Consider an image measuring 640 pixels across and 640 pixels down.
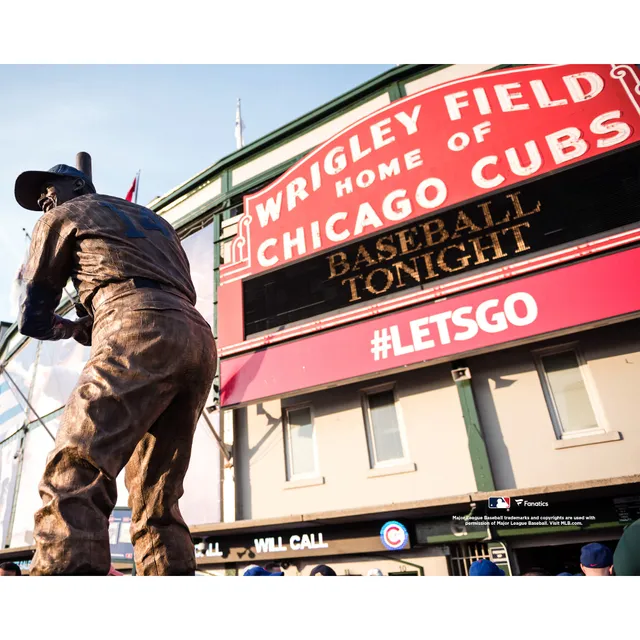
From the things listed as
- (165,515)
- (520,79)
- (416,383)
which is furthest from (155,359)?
(520,79)

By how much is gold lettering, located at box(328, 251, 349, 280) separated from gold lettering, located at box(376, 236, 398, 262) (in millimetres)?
655

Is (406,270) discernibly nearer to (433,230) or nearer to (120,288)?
(433,230)

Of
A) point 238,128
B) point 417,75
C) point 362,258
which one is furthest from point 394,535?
point 238,128

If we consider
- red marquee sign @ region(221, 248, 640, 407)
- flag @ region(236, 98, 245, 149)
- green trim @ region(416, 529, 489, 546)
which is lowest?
green trim @ region(416, 529, 489, 546)

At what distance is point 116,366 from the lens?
185 cm

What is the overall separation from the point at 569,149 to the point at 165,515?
8049 millimetres

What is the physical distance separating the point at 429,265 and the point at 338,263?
1767 mm

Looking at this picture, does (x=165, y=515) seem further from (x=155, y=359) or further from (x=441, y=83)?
(x=441, y=83)

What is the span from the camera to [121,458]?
178cm

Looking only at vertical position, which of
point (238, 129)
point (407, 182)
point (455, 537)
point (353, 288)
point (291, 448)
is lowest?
point (455, 537)

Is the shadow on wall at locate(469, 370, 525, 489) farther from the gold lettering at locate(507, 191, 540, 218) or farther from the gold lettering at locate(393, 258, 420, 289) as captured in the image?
the gold lettering at locate(507, 191, 540, 218)

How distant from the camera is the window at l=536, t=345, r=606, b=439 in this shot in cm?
739

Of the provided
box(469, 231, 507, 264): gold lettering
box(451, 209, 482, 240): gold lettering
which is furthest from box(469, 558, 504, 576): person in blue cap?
box(451, 209, 482, 240): gold lettering
